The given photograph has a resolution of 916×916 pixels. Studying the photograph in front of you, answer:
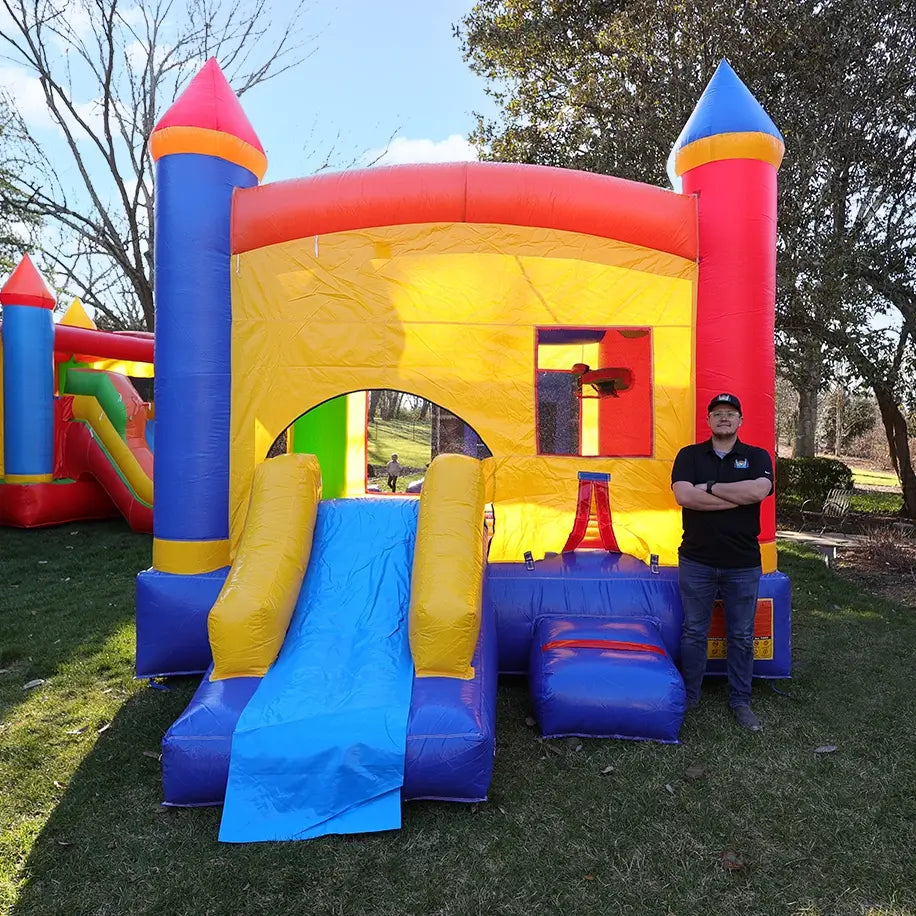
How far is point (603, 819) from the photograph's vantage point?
8.82ft

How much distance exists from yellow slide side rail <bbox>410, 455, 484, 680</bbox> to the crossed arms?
102 cm

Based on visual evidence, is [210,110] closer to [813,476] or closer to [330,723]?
[330,723]

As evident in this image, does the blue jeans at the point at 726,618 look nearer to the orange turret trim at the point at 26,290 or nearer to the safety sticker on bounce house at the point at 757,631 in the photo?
the safety sticker on bounce house at the point at 757,631

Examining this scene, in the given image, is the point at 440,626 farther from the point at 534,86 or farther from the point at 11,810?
→ the point at 534,86

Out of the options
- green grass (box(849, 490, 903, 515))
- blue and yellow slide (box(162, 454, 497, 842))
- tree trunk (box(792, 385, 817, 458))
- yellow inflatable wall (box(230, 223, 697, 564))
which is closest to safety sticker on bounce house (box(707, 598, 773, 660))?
yellow inflatable wall (box(230, 223, 697, 564))

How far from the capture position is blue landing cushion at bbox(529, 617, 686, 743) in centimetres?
324

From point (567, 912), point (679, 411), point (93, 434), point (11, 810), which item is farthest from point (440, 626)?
point (93, 434)

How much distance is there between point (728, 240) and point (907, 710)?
2693 millimetres

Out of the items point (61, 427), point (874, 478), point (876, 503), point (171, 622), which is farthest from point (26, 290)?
point (874, 478)

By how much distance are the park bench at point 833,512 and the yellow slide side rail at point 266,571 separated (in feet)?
26.9

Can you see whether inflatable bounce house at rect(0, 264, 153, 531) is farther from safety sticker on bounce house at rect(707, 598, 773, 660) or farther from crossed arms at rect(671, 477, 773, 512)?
crossed arms at rect(671, 477, 773, 512)

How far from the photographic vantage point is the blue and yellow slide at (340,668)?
2658mm

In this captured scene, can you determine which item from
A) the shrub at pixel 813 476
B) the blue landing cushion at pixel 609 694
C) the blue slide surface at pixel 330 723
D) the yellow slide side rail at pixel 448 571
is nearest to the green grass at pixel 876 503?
the shrub at pixel 813 476

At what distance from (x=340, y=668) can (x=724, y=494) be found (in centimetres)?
197
